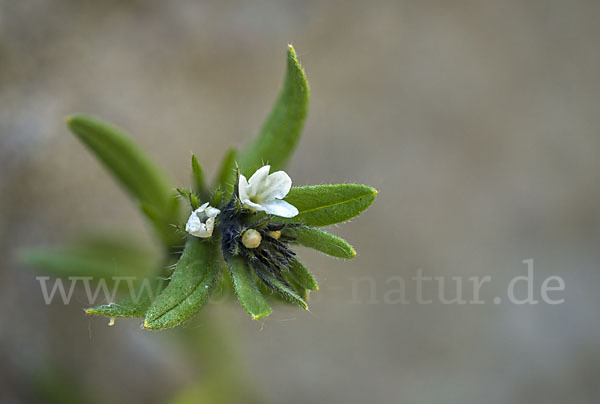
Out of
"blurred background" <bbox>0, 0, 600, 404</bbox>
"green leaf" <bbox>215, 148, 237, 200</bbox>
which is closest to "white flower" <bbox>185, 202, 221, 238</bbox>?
"green leaf" <bbox>215, 148, 237, 200</bbox>

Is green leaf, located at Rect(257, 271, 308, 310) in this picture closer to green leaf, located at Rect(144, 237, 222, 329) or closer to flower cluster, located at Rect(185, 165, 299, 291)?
flower cluster, located at Rect(185, 165, 299, 291)

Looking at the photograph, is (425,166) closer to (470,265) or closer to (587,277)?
(470,265)

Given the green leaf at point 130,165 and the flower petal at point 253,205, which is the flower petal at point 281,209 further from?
the green leaf at point 130,165

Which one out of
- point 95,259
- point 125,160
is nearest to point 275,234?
point 125,160

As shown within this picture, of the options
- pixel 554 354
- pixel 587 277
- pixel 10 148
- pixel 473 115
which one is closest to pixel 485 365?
pixel 554 354

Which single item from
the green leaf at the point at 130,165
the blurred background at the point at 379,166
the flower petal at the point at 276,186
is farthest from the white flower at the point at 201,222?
the blurred background at the point at 379,166

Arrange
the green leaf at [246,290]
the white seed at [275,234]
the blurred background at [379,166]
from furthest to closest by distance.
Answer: the blurred background at [379,166] < the white seed at [275,234] < the green leaf at [246,290]
